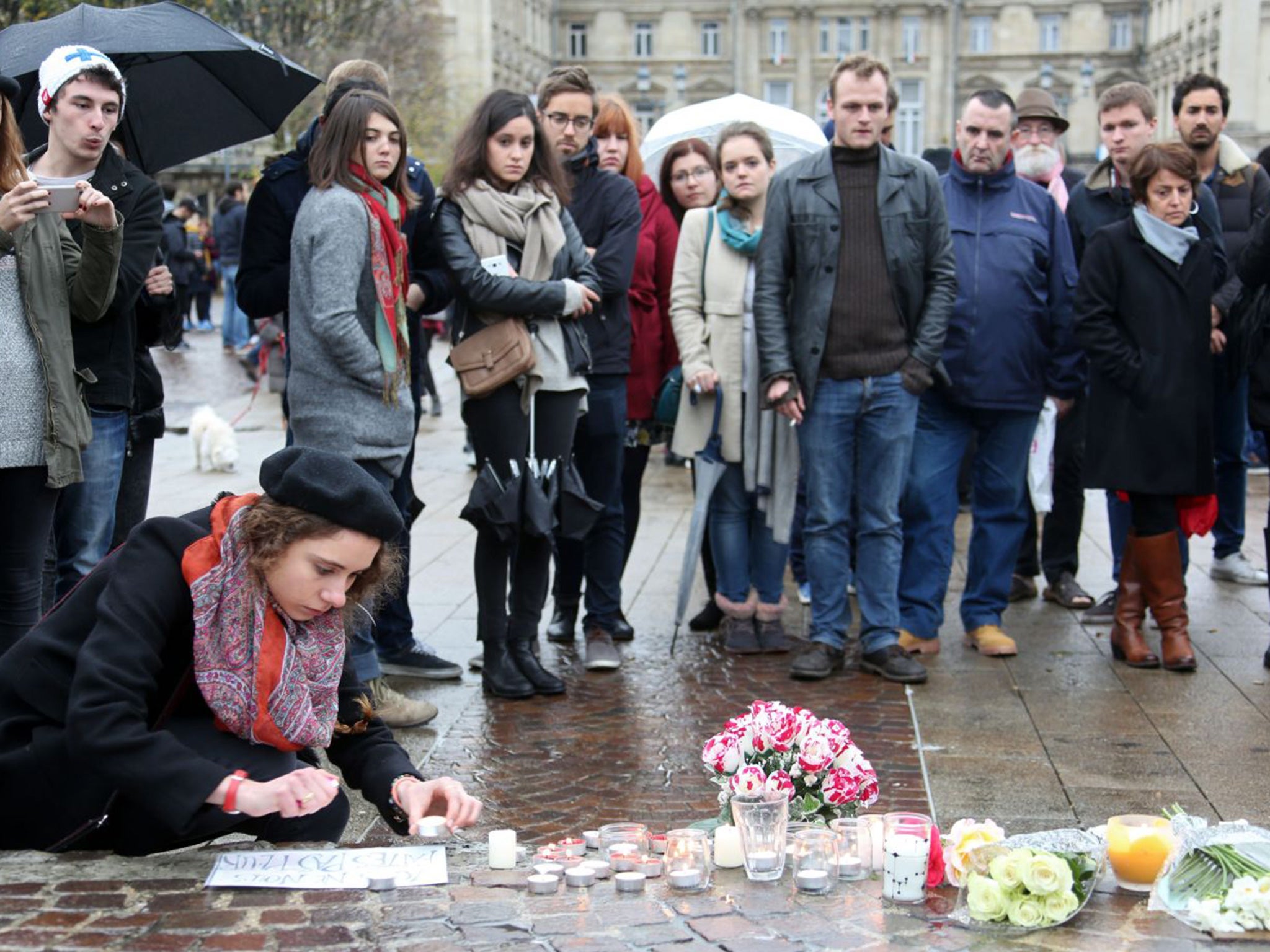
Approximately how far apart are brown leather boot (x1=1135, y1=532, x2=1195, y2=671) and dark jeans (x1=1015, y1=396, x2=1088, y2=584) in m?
1.22

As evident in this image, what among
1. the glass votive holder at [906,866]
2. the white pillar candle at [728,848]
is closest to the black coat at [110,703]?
the white pillar candle at [728,848]

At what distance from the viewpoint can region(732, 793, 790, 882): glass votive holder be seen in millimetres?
3662

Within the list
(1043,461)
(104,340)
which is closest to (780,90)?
(1043,461)

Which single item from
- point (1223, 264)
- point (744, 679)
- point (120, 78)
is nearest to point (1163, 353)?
point (1223, 264)

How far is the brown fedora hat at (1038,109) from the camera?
873 centimetres

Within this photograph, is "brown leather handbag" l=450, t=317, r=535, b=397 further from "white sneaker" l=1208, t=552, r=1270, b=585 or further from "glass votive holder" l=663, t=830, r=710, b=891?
"white sneaker" l=1208, t=552, r=1270, b=585

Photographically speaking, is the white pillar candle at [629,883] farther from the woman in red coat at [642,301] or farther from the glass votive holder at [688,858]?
the woman in red coat at [642,301]

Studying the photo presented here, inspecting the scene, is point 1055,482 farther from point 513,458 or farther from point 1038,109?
point 513,458

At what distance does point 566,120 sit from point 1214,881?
461 centimetres

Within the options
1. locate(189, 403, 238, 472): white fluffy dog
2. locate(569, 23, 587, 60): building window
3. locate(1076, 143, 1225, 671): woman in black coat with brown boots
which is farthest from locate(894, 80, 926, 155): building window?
locate(1076, 143, 1225, 671): woman in black coat with brown boots

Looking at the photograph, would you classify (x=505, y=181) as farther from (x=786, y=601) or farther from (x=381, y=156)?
(x=786, y=601)

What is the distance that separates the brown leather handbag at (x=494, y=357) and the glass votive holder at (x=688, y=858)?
9.33ft

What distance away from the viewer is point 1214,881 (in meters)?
3.37

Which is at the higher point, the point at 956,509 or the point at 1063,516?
the point at 956,509
